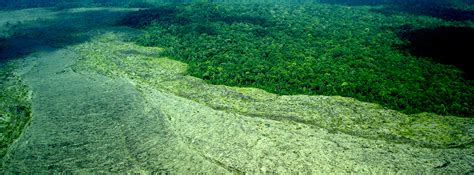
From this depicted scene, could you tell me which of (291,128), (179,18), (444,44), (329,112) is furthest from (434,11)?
(291,128)

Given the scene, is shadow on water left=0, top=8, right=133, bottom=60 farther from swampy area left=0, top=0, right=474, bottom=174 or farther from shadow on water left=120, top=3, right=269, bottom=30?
shadow on water left=120, top=3, right=269, bottom=30

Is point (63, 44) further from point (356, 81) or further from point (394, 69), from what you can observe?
point (394, 69)

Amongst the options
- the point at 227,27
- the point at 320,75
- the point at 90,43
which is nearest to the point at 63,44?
the point at 90,43

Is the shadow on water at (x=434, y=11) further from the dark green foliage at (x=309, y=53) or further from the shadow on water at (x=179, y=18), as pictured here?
the shadow on water at (x=179, y=18)

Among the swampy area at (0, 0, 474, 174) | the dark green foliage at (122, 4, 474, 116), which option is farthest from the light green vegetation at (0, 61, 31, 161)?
the dark green foliage at (122, 4, 474, 116)

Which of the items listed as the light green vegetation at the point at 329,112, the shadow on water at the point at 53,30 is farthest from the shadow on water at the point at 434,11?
the shadow on water at the point at 53,30

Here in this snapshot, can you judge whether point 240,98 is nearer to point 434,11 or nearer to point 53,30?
point 53,30
